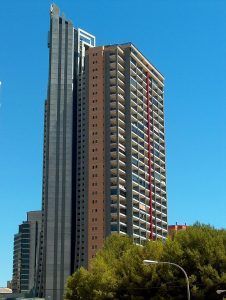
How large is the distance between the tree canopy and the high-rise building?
268 ft

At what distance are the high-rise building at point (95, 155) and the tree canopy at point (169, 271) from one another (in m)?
81.6

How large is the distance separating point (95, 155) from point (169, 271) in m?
102

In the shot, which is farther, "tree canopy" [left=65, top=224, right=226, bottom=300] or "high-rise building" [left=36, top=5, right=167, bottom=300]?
"high-rise building" [left=36, top=5, right=167, bottom=300]

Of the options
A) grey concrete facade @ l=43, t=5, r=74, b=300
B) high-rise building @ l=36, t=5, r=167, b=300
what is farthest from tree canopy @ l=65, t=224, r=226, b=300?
grey concrete facade @ l=43, t=5, r=74, b=300

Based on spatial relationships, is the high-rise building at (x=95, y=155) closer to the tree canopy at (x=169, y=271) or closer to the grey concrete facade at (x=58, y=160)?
the grey concrete facade at (x=58, y=160)

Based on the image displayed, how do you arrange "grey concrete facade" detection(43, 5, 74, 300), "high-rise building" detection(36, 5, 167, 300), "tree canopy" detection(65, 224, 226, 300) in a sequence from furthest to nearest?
"grey concrete facade" detection(43, 5, 74, 300)
"high-rise building" detection(36, 5, 167, 300)
"tree canopy" detection(65, 224, 226, 300)

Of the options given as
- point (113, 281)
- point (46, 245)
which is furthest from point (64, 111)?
point (113, 281)

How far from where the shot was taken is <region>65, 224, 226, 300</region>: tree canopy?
5719cm

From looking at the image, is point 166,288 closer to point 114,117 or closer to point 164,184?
point 114,117

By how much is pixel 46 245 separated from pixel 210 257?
351 feet

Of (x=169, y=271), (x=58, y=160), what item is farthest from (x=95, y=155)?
(x=169, y=271)

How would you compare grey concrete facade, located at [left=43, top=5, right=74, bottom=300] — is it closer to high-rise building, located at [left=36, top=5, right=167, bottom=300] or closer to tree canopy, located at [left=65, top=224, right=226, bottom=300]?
high-rise building, located at [left=36, top=5, right=167, bottom=300]

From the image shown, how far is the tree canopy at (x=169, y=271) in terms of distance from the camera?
5719cm

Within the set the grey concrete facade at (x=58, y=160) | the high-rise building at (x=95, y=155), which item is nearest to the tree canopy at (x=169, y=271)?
the high-rise building at (x=95, y=155)
